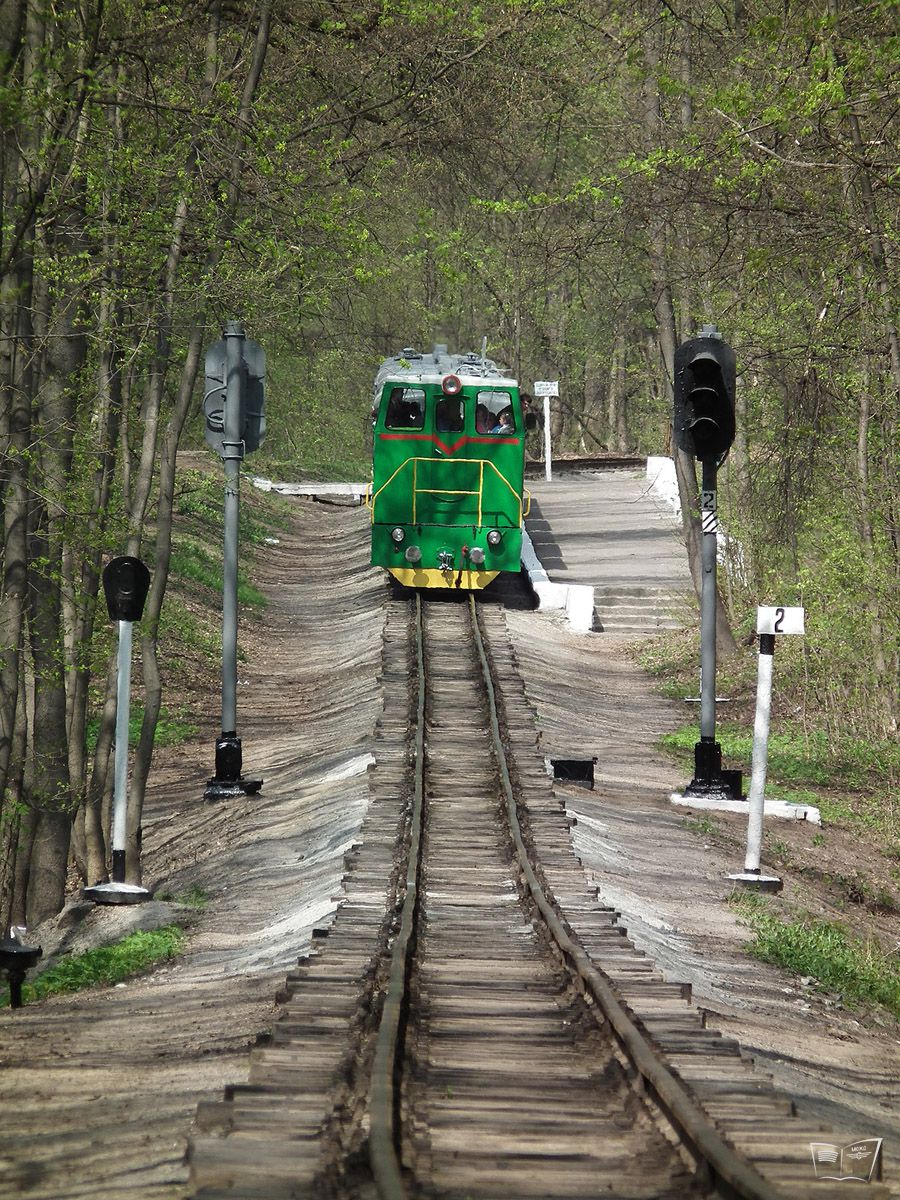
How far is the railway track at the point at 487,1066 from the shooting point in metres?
4.84

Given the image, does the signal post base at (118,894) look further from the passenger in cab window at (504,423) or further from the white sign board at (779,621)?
the passenger in cab window at (504,423)

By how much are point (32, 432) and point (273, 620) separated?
49.3 ft

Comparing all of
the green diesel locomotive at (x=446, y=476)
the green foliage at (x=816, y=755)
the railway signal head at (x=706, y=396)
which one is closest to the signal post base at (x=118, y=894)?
the railway signal head at (x=706, y=396)

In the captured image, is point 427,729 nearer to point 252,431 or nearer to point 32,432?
point 252,431

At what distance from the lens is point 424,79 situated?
18312mm

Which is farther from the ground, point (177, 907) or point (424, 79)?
point (424, 79)

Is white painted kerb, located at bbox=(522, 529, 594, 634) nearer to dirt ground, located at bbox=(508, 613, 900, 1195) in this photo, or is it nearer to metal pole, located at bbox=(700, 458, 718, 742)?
dirt ground, located at bbox=(508, 613, 900, 1195)

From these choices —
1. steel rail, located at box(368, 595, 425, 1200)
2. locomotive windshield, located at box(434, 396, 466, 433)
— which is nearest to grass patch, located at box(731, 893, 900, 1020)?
steel rail, located at box(368, 595, 425, 1200)

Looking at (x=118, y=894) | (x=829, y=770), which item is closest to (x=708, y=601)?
(x=829, y=770)

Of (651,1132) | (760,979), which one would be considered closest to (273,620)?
(760,979)
